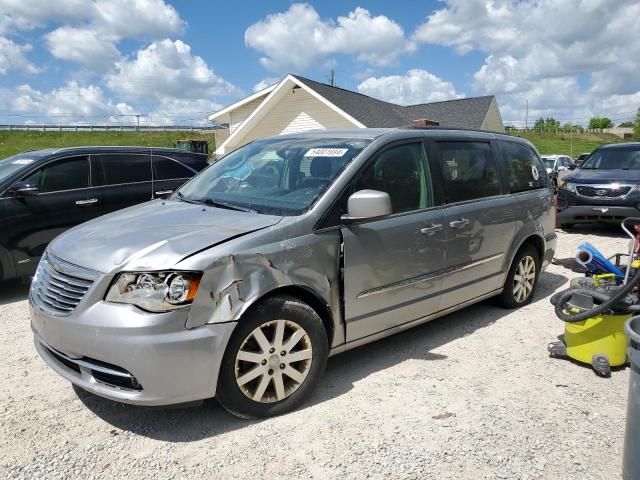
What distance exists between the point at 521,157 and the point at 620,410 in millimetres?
2826

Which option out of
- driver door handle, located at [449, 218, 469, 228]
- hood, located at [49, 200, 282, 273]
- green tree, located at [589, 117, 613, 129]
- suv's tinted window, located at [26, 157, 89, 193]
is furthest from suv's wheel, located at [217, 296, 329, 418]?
green tree, located at [589, 117, 613, 129]

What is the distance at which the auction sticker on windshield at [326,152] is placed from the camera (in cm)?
368

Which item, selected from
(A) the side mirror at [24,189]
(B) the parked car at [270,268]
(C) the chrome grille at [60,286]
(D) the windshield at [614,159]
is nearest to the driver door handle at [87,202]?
(A) the side mirror at [24,189]

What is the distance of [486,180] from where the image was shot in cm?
468

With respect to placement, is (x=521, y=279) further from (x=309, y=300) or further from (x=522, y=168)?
(x=309, y=300)

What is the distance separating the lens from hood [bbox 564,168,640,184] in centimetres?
938

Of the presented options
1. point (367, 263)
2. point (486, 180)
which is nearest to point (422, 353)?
point (367, 263)

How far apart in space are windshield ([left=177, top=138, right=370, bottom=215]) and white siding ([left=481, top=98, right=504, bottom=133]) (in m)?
20.6

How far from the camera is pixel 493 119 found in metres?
24.3

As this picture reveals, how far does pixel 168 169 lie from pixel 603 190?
25.1 ft

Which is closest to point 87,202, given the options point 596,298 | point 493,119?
point 596,298

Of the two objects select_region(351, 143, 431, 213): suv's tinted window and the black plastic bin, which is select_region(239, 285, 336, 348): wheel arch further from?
the black plastic bin

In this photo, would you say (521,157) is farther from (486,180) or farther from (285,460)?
(285,460)

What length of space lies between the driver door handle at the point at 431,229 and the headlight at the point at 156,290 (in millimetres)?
1846
